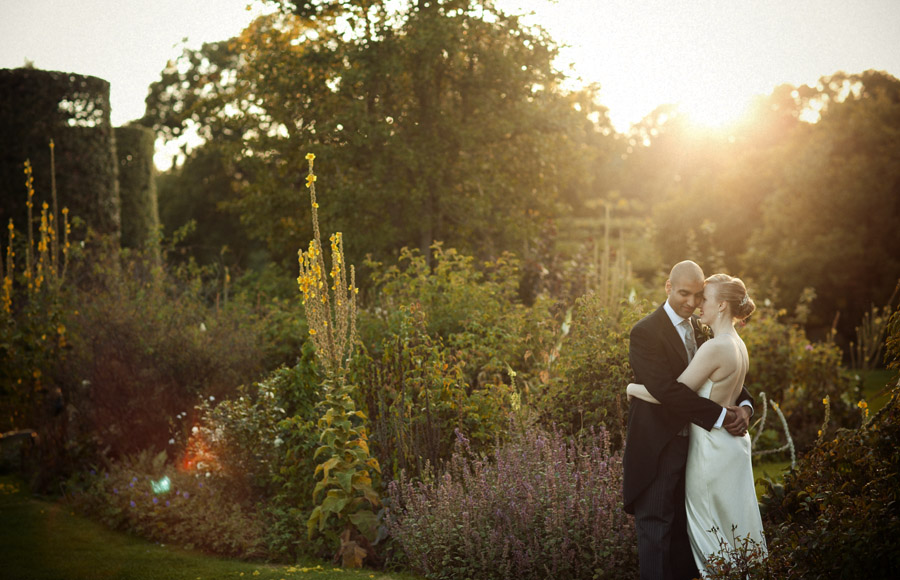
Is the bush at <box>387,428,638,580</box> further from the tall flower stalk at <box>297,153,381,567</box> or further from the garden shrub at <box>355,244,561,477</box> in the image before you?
the garden shrub at <box>355,244,561,477</box>

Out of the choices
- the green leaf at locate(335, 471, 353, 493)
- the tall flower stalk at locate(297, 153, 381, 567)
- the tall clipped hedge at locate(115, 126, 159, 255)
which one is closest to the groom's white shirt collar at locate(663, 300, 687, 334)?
the tall flower stalk at locate(297, 153, 381, 567)

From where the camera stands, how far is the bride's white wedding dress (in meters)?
3.70

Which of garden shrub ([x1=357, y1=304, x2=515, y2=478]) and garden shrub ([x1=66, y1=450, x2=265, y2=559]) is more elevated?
garden shrub ([x1=357, y1=304, x2=515, y2=478])

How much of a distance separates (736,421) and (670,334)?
527mm

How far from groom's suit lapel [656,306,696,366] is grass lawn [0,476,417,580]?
209 cm

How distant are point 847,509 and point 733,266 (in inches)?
678

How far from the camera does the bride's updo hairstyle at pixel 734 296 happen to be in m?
3.76

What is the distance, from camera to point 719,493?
146 inches

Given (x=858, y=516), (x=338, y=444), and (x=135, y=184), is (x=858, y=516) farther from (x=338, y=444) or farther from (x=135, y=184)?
(x=135, y=184)

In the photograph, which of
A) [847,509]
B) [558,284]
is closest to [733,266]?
[558,284]

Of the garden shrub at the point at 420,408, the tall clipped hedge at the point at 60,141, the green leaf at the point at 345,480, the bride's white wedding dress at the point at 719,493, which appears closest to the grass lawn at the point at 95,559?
the green leaf at the point at 345,480

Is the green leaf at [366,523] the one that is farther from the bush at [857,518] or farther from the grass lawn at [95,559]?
the bush at [857,518]

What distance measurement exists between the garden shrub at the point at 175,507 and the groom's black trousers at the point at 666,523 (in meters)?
2.82

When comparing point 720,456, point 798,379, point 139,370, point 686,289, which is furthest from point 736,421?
point 139,370
